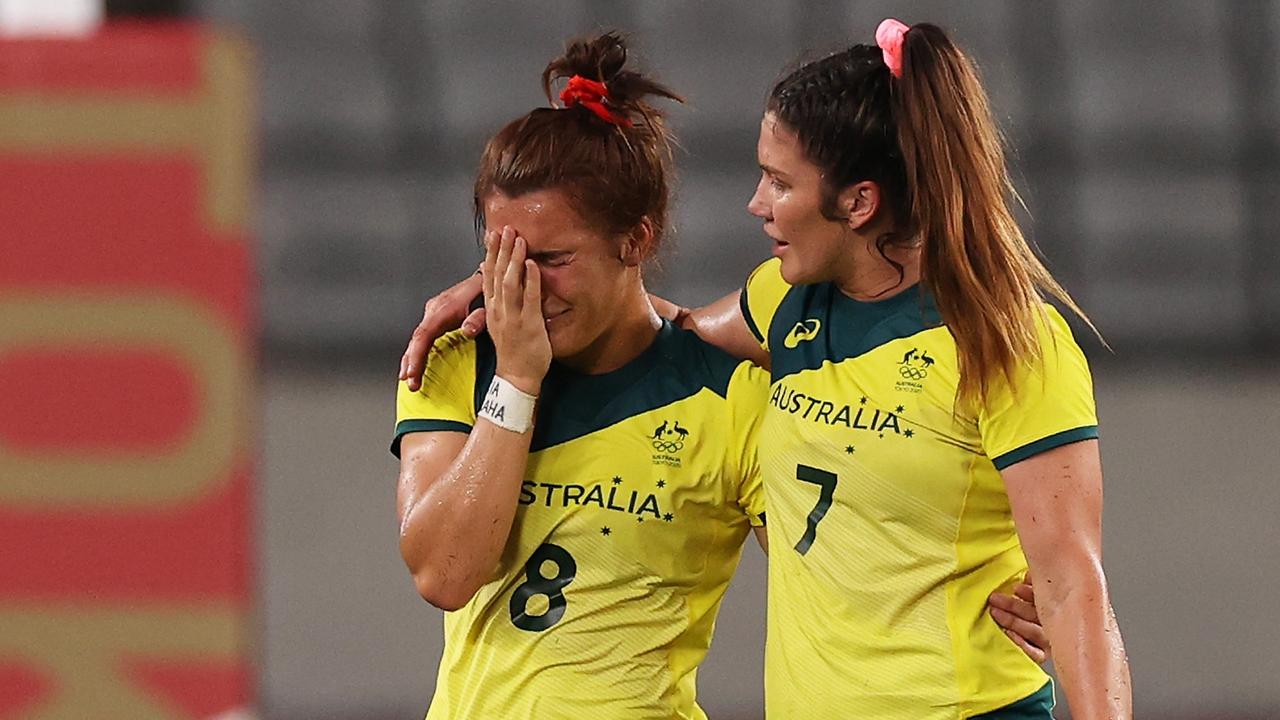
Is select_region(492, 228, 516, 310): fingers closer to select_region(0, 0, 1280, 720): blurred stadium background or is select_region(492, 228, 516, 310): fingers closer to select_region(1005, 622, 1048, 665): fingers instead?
select_region(1005, 622, 1048, 665): fingers

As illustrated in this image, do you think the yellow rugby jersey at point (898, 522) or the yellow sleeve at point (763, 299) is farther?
the yellow sleeve at point (763, 299)

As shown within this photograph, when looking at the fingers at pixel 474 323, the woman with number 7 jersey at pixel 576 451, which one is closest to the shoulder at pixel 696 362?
the woman with number 7 jersey at pixel 576 451

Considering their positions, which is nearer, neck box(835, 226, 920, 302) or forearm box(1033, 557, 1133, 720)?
forearm box(1033, 557, 1133, 720)

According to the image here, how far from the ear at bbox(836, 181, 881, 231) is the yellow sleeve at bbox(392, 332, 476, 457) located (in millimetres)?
465

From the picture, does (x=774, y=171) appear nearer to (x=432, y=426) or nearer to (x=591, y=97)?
(x=591, y=97)

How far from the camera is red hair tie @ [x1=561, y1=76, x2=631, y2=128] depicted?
1.81 metres

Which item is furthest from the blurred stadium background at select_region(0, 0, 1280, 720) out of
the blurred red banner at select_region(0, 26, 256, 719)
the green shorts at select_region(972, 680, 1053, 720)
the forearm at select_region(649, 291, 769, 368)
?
the green shorts at select_region(972, 680, 1053, 720)

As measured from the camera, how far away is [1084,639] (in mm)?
1559

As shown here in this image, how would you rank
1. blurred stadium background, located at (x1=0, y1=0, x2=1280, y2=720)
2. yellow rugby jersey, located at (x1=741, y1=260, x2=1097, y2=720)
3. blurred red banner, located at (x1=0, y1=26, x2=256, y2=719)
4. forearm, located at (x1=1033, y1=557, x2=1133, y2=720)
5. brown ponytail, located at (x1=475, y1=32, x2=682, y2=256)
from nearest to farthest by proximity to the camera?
forearm, located at (x1=1033, y1=557, x2=1133, y2=720) → yellow rugby jersey, located at (x1=741, y1=260, x2=1097, y2=720) → brown ponytail, located at (x1=475, y1=32, x2=682, y2=256) → blurred red banner, located at (x1=0, y1=26, x2=256, y2=719) → blurred stadium background, located at (x1=0, y1=0, x2=1280, y2=720)

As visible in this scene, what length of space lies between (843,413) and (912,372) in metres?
0.09

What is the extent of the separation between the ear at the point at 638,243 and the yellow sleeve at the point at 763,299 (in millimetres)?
155

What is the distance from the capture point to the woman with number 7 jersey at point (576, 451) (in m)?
1.71

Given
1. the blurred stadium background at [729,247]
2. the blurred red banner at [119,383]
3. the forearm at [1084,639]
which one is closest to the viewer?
the forearm at [1084,639]

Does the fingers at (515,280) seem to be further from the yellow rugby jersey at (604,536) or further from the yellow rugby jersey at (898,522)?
the yellow rugby jersey at (898,522)
